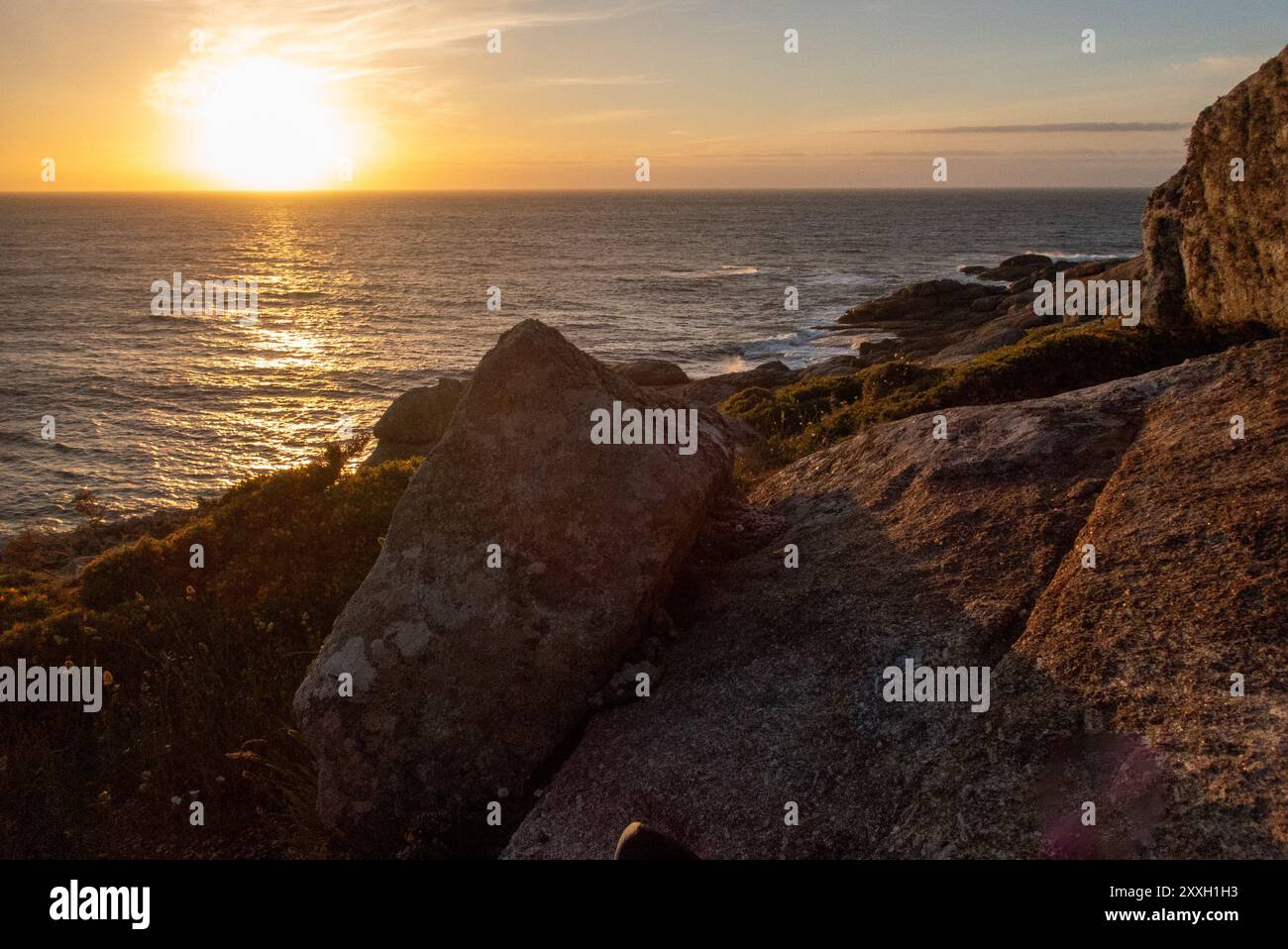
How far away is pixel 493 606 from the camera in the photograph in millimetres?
7074

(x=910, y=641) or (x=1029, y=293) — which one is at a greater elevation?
(x=1029, y=293)

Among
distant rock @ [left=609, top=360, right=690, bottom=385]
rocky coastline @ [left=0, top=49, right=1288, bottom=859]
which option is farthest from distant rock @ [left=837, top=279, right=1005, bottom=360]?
rocky coastline @ [left=0, top=49, right=1288, bottom=859]

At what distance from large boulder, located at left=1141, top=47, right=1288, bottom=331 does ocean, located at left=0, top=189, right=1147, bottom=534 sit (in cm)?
2787

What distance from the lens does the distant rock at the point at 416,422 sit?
24344mm

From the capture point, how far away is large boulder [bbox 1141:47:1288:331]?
952 cm

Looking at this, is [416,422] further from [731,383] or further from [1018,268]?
[1018,268]

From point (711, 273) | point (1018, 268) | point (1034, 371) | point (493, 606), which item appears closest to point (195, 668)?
point (493, 606)

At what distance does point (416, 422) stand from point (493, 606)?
756 inches

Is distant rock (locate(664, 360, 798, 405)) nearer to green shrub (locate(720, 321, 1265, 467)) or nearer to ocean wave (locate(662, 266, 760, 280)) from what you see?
green shrub (locate(720, 321, 1265, 467))

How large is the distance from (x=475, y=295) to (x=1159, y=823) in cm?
7980

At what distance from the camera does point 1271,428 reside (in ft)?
22.8

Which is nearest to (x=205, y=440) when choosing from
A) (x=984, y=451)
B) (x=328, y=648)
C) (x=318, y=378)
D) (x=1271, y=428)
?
(x=318, y=378)

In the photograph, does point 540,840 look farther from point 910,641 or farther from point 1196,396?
point 1196,396

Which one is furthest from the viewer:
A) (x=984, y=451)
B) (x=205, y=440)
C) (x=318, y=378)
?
(x=318, y=378)
